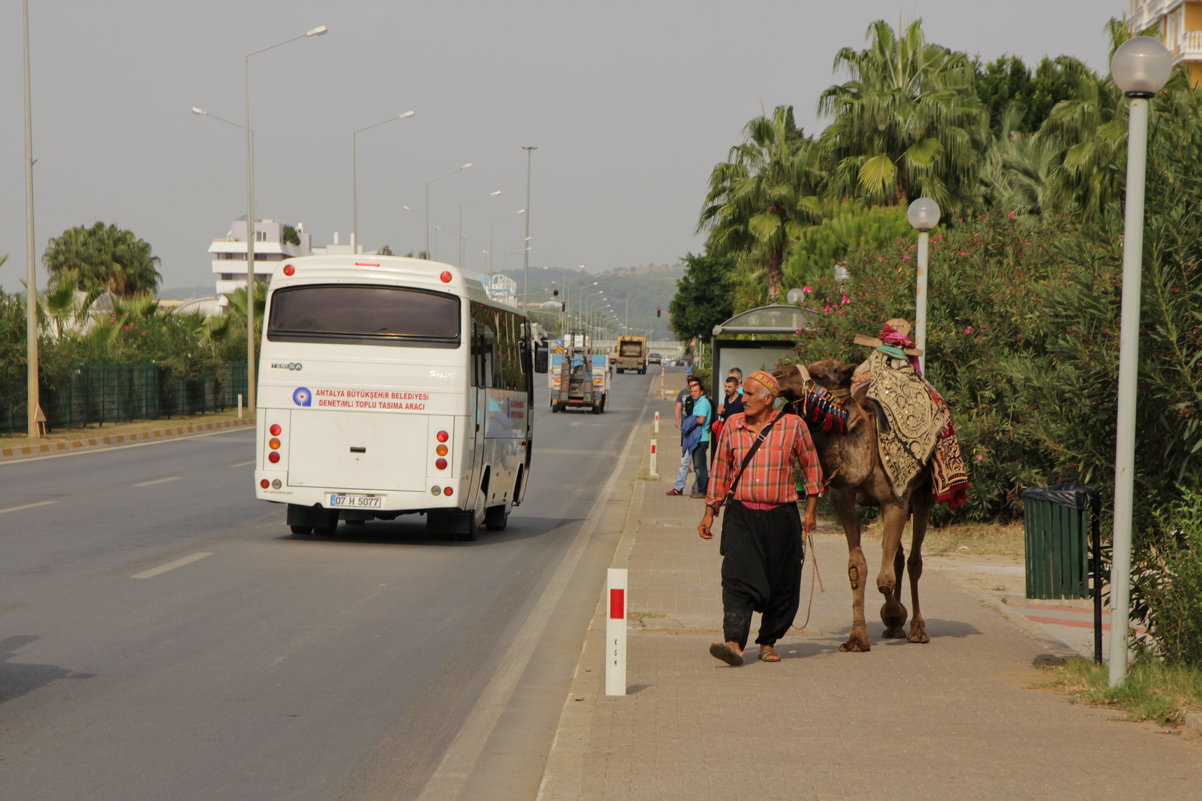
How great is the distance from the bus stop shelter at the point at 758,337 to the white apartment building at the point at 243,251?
154 m

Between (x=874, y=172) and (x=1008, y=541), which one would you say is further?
(x=874, y=172)

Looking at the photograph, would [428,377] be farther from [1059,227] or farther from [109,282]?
[109,282]

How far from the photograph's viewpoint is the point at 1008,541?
54.2 feet

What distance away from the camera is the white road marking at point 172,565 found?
1312 cm

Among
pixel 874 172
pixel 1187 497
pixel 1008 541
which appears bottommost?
pixel 1008 541

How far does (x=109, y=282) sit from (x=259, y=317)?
2883 centimetres

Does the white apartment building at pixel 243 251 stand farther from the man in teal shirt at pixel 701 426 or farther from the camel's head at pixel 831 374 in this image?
the camel's head at pixel 831 374

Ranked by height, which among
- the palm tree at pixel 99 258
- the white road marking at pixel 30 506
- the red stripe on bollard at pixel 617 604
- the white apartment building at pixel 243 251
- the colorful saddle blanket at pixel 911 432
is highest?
the white apartment building at pixel 243 251

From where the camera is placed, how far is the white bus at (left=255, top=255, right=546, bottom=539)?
16.4 metres

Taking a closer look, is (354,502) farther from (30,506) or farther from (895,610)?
(895,610)

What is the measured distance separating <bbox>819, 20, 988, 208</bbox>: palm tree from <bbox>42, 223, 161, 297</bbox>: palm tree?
55.7m

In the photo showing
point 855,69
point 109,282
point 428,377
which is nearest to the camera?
point 428,377

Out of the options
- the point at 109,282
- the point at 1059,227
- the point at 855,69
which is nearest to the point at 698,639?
the point at 1059,227

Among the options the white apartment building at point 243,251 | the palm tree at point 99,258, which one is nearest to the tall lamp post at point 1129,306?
the palm tree at point 99,258
